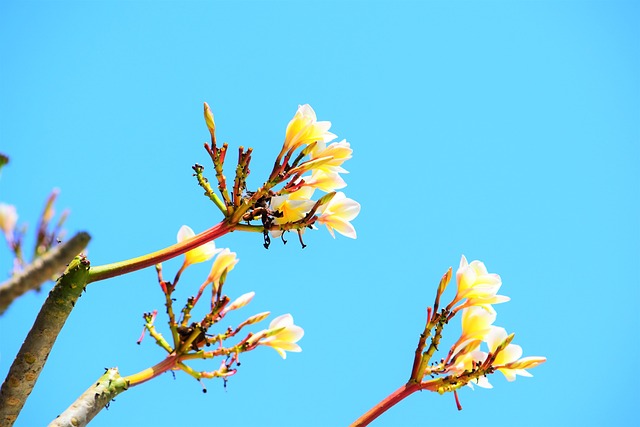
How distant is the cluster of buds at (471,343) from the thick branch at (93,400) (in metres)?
1.51

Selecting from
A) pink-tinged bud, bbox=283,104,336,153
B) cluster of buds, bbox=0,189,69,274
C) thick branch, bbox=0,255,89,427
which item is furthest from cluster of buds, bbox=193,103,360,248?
cluster of buds, bbox=0,189,69,274

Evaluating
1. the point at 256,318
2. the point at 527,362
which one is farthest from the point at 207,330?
the point at 527,362

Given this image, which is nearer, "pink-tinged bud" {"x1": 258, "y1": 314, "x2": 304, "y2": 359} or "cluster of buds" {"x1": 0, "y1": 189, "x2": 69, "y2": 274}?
"cluster of buds" {"x1": 0, "y1": 189, "x2": 69, "y2": 274}

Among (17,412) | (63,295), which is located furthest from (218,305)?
(17,412)

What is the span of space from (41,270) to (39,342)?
1.80m

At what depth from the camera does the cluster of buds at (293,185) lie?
3.35 meters

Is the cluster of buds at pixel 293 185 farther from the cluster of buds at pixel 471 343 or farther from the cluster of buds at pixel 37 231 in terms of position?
the cluster of buds at pixel 37 231

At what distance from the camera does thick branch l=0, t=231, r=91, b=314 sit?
1.38 metres

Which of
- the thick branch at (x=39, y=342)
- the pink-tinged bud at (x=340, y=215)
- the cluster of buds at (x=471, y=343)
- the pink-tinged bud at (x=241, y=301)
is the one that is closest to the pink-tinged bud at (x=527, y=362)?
the cluster of buds at (x=471, y=343)

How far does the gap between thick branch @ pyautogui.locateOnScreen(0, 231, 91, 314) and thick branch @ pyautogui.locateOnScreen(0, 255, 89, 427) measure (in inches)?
67.7

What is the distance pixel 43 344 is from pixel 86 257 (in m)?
0.44

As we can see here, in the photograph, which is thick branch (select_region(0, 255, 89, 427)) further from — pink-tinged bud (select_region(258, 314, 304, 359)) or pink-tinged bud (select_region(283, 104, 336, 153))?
pink-tinged bud (select_region(283, 104, 336, 153))

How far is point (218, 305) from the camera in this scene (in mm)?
3582

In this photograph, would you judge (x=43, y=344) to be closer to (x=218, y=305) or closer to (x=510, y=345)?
(x=218, y=305)
